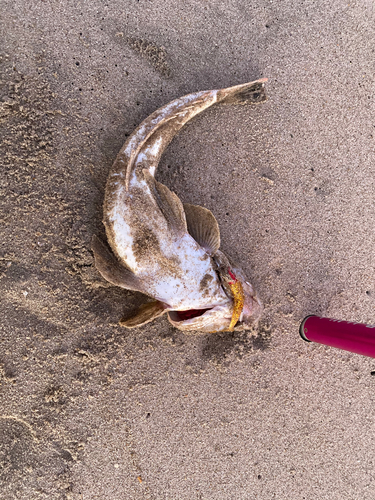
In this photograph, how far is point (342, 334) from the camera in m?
2.43

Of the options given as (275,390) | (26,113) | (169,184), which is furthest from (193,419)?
(26,113)

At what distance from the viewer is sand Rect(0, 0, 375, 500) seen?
8.97ft

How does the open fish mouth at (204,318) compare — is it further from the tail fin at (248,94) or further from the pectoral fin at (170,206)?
the tail fin at (248,94)

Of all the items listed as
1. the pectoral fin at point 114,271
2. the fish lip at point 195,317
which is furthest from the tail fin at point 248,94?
the fish lip at point 195,317

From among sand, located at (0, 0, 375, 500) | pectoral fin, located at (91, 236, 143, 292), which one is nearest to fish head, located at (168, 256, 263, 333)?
sand, located at (0, 0, 375, 500)

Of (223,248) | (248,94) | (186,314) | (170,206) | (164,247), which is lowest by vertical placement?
(186,314)

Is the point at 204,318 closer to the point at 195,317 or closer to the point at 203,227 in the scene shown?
the point at 195,317

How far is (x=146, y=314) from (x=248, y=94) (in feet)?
6.80

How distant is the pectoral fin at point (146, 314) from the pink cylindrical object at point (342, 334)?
122 centimetres

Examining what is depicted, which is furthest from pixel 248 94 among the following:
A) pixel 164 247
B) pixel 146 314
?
pixel 146 314

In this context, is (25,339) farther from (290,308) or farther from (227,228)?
(290,308)

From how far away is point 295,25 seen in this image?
313cm

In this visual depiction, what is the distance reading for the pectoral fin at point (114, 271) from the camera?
250 centimetres

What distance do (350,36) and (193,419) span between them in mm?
3781
